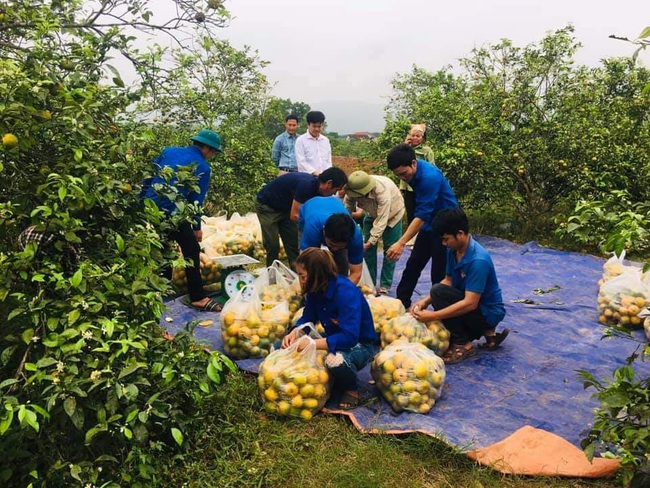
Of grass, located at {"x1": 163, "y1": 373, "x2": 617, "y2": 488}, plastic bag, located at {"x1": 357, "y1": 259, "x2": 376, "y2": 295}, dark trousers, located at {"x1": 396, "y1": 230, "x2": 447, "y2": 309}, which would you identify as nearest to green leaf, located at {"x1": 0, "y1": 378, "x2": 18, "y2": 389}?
grass, located at {"x1": 163, "y1": 373, "x2": 617, "y2": 488}

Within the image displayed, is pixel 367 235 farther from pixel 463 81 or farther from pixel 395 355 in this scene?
pixel 463 81

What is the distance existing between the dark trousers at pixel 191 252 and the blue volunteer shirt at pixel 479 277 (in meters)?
2.07

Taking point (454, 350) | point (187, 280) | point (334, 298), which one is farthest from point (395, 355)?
point (187, 280)

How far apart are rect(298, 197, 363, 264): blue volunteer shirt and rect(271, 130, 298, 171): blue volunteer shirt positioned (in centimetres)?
292

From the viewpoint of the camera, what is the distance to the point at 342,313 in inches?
124

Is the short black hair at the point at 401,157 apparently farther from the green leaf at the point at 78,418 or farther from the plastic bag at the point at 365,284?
the green leaf at the point at 78,418

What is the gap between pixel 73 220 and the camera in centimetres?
229

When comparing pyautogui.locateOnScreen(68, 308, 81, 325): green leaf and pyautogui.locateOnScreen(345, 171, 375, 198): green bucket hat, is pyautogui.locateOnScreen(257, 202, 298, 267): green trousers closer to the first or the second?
pyautogui.locateOnScreen(345, 171, 375, 198): green bucket hat

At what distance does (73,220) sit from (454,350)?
2.71 m

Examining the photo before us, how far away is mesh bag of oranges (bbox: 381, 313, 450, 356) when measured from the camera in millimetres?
3643

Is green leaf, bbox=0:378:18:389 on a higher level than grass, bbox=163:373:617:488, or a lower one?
higher

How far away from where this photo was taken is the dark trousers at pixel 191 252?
449 cm

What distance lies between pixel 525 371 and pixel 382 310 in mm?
1086

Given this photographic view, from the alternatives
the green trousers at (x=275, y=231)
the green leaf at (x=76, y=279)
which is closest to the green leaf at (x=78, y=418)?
the green leaf at (x=76, y=279)
